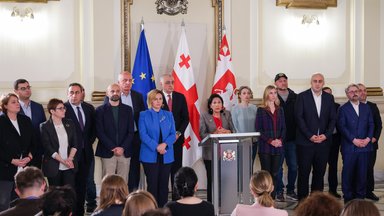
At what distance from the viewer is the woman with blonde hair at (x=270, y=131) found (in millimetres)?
6512

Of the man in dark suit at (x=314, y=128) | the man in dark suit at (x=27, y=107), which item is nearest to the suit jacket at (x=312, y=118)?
the man in dark suit at (x=314, y=128)

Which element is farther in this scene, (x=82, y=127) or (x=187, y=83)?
(x=187, y=83)

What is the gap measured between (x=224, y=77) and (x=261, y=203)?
150 inches

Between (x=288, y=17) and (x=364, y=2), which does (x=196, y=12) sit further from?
(x=364, y=2)

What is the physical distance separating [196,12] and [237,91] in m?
1.10

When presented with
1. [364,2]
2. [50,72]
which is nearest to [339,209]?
[50,72]

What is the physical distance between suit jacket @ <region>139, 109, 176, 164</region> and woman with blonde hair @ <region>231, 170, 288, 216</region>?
87.9 inches

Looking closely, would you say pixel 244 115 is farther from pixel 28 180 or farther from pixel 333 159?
pixel 28 180

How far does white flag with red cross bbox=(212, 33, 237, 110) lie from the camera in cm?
746

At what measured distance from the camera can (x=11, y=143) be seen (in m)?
5.41

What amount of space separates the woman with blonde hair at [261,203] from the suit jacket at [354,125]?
310 cm

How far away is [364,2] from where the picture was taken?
8.16m

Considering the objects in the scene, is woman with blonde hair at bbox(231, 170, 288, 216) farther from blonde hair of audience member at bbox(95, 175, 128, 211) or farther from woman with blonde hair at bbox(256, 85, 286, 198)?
woman with blonde hair at bbox(256, 85, 286, 198)

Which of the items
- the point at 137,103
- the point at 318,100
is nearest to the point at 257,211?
the point at 137,103
